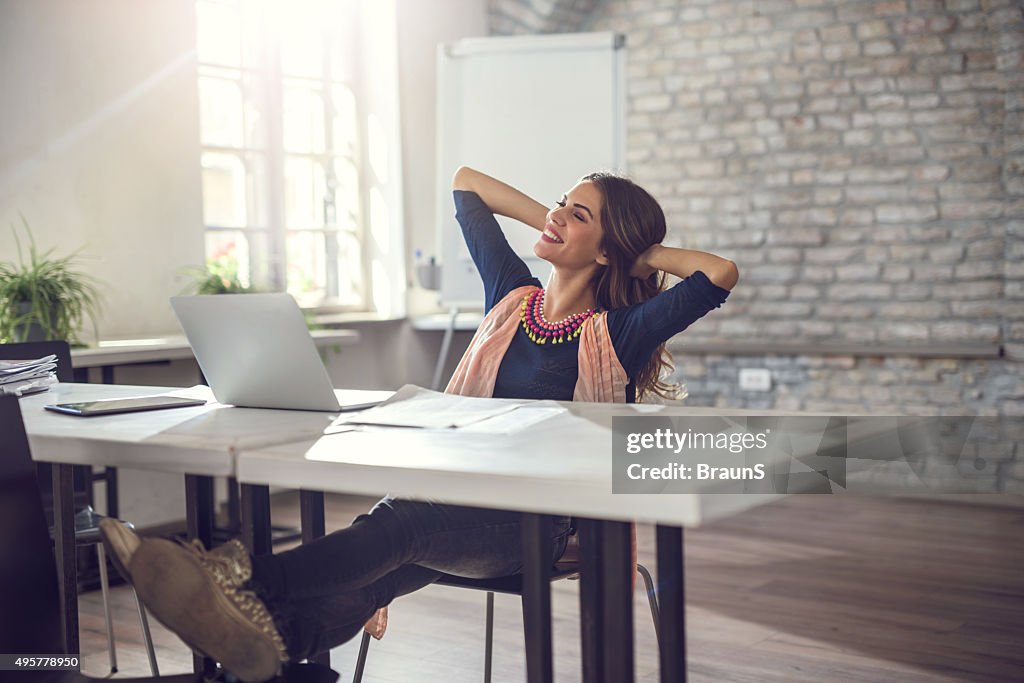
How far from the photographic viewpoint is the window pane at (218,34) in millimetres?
4762

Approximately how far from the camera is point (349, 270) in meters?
5.50

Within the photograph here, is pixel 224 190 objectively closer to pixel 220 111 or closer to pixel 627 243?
pixel 220 111

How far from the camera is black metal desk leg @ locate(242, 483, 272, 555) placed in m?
1.62

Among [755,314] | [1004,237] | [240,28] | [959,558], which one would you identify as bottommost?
[959,558]

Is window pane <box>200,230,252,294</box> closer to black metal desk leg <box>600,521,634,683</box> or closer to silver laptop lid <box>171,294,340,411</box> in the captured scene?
silver laptop lid <box>171,294,340,411</box>

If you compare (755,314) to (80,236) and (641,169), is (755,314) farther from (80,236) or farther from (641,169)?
(80,236)

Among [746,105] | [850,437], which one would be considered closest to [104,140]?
[746,105]

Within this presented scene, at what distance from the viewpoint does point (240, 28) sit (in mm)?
4965

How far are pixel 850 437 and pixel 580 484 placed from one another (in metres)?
0.57

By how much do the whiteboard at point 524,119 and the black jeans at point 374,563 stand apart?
8.94 ft

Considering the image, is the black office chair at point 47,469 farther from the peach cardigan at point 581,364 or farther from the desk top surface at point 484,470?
the desk top surface at point 484,470

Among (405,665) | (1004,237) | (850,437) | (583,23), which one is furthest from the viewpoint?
(583,23)

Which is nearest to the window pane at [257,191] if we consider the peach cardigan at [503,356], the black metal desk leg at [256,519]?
the peach cardigan at [503,356]

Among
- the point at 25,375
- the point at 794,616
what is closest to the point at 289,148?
the point at 25,375
